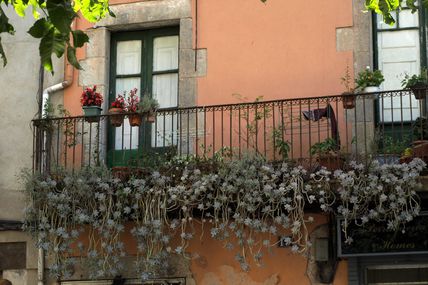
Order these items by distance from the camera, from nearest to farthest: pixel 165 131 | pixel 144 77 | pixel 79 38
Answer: pixel 79 38 → pixel 165 131 → pixel 144 77

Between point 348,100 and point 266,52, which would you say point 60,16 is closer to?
point 348,100

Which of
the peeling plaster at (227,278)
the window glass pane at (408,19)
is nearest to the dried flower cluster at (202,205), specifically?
the peeling plaster at (227,278)

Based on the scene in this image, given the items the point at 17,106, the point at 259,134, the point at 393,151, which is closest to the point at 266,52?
the point at 259,134

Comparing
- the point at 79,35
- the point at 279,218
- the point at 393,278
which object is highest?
the point at 79,35

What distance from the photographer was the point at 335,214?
9453 mm

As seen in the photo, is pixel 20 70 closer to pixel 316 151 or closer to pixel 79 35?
pixel 316 151

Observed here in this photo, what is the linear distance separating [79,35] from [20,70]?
197 inches

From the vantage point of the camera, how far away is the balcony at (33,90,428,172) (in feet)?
31.5

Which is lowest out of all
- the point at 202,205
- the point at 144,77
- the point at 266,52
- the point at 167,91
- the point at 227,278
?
the point at 227,278

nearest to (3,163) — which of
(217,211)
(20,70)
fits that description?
Answer: (20,70)

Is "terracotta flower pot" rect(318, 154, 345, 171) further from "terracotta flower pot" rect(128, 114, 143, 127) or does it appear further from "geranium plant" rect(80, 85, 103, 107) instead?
"geranium plant" rect(80, 85, 103, 107)

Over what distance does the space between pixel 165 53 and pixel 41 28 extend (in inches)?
192

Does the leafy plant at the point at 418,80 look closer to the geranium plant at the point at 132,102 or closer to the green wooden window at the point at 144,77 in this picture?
the green wooden window at the point at 144,77

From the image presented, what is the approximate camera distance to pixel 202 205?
30.6 ft
